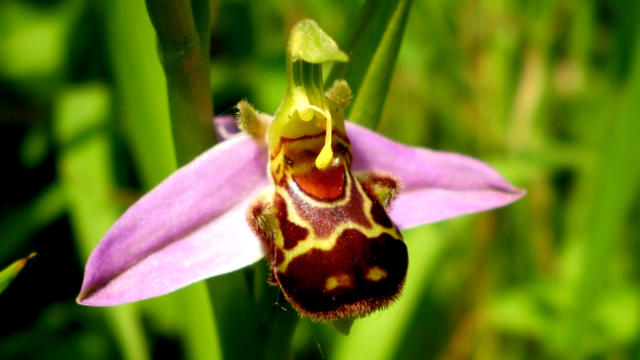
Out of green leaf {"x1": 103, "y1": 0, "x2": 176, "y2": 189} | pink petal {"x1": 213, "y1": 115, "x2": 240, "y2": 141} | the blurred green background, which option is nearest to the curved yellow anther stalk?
pink petal {"x1": 213, "y1": 115, "x2": 240, "y2": 141}

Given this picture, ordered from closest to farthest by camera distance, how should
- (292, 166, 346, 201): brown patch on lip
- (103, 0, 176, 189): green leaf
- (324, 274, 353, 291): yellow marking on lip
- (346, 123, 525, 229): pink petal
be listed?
(324, 274, 353, 291): yellow marking on lip, (292, 166, 346, 201): brown patch on lip, (346, 123, 525, 229): pink petal, (103, 0, 176, 189): green leaf

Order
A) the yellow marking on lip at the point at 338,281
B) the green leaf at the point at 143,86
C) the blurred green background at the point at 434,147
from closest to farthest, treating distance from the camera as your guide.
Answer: the yellow marking on lip at the point at 338,281 → the green leaf at the point at 143,86 → the blurred green background at the point at 434,147

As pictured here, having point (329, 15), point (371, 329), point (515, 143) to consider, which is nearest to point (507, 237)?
point (515, 143)

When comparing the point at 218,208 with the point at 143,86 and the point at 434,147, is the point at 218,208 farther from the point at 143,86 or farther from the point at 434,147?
the point at 434,147

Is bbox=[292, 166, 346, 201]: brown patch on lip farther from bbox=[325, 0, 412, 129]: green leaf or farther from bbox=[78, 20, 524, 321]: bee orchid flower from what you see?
bbox=[325, 0, 412, 129]: green leaf

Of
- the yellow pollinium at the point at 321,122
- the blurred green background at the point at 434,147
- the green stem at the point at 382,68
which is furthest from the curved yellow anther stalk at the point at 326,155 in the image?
the blurred green background at the point at 434,147

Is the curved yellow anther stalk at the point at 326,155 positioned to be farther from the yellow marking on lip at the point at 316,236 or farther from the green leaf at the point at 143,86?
the green leaf at the point at 143,86
